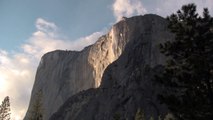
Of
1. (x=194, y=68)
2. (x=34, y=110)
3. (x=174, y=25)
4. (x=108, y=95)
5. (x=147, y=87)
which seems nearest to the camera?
(x=194, y=68)

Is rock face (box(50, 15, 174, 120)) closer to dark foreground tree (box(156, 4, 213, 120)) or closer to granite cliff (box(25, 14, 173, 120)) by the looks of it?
granite cliff (box(25, 14, 173, 120))

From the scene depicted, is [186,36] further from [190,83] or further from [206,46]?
[190,83]

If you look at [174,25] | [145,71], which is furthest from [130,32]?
[174,25]

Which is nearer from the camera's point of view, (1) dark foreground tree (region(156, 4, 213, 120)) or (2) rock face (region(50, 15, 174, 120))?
(1) dark foreground tree (region(156, 4, 213, 120))

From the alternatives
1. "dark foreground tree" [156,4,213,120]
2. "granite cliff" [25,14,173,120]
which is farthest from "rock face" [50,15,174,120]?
"dark foreground tree" [156,4,213,120]

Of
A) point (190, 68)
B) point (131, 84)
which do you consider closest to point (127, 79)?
point (131, 84)

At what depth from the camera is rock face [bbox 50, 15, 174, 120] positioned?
431 feet

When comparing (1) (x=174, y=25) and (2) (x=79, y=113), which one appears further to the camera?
(2) (x=79, y=113)

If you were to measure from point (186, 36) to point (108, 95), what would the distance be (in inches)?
4671

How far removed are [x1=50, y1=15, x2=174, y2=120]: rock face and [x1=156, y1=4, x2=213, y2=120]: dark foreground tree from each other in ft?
299

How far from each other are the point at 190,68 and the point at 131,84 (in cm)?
11523

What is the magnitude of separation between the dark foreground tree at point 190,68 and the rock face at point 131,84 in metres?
91.1

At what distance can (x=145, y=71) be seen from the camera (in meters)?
145

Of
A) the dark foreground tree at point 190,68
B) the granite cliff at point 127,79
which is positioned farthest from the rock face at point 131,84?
the dark foreground tree at point 190,68
